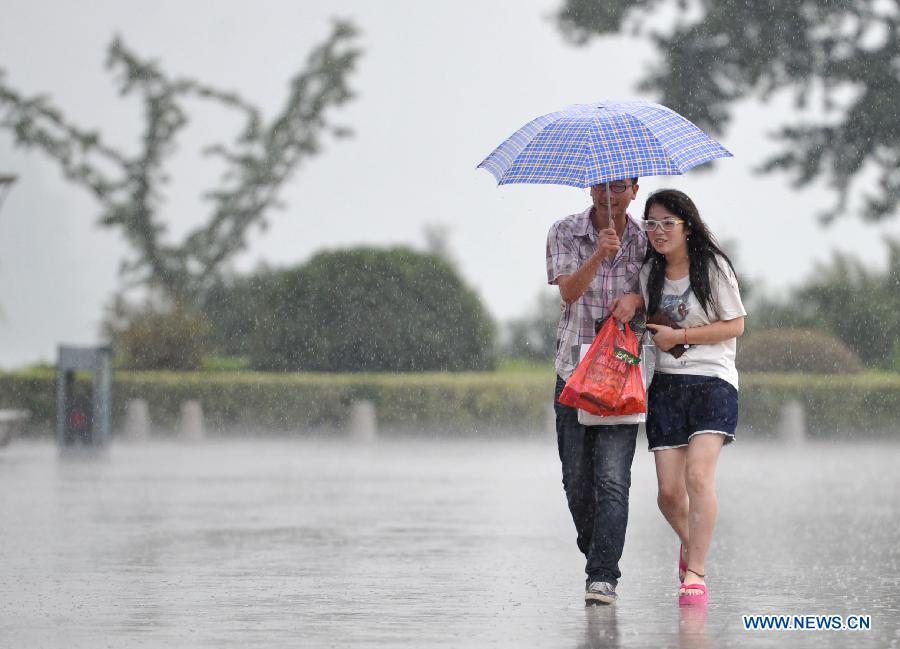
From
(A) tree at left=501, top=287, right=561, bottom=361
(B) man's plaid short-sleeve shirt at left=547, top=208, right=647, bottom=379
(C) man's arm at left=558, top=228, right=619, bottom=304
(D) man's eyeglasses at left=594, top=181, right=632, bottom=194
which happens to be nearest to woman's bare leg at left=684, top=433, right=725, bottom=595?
(B) man's plaid short-sleeve shirt at left=547, top=208, right=647, bottom=379

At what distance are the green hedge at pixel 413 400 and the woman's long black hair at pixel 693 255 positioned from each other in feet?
69.6

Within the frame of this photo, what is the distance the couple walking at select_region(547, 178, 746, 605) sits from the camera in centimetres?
736

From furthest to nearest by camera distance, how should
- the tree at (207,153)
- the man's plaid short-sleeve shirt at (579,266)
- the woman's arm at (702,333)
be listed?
1. the tree at (207,153)
2. the man's plaid short-sleeve shirt at (579,266)
3. the woman's arm at (702,333)

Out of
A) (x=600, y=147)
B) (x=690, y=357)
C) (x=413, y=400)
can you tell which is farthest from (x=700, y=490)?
(x=413, y=400)

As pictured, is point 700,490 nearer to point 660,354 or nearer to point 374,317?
point 660,354

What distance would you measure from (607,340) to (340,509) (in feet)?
20.4

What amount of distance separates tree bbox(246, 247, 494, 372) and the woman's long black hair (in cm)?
2304

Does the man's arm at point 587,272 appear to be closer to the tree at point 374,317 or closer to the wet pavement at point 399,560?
the wet pavement at point 399,560

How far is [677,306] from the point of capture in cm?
741

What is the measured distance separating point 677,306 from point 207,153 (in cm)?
3722

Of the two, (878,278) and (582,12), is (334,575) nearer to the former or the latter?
(582,12)

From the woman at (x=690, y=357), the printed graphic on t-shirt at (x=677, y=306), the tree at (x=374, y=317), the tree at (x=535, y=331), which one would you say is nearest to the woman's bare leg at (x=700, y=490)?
the woman at (x=690, y=357)

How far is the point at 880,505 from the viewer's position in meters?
13.9

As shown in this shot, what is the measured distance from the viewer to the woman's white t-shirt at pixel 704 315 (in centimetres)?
738
